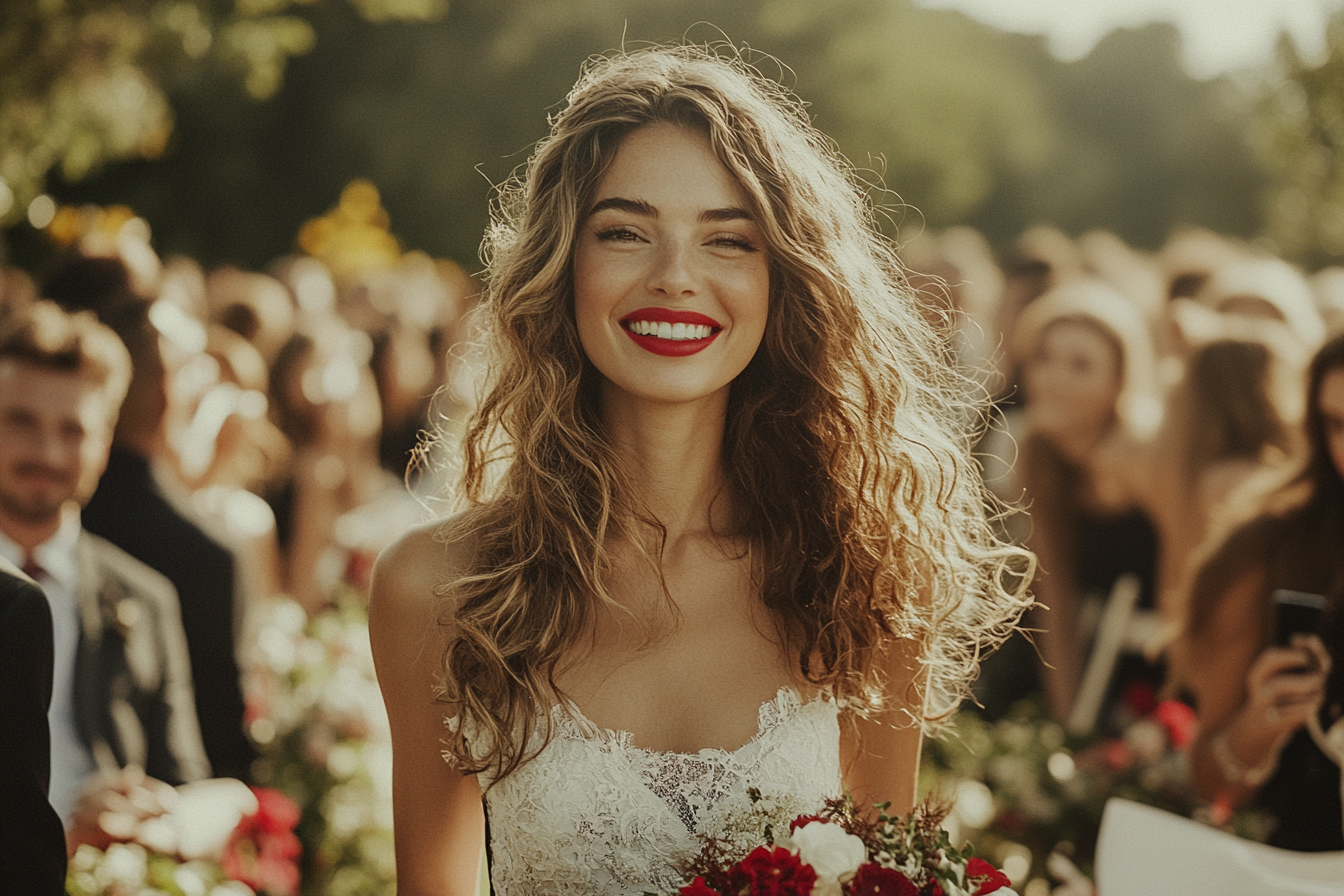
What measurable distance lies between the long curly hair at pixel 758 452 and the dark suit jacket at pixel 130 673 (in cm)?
132

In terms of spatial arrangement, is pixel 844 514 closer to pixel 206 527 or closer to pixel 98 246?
pixel 206 527

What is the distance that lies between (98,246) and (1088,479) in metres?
4.48

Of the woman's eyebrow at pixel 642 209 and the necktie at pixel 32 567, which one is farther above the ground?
the woman's eyebrow at pixel 642 209

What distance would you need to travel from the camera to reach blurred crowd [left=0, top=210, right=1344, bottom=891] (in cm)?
383

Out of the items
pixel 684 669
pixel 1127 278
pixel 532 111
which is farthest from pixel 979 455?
pixel 532 111

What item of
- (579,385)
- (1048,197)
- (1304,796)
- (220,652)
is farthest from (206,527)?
(1048,197)

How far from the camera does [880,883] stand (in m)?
1.99

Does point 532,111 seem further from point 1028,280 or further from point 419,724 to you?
point 419,724

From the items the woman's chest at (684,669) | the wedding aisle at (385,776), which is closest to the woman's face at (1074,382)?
the wedding aisle at (385,776)

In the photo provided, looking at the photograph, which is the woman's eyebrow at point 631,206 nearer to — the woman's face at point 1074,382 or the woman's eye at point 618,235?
the woman's eye at point 618,235

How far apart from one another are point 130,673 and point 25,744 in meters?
1.62

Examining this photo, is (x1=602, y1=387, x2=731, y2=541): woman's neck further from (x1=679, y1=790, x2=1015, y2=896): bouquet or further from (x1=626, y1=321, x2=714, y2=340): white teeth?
(x1=679, y1=790, x2=1015, y2=896): bouquet

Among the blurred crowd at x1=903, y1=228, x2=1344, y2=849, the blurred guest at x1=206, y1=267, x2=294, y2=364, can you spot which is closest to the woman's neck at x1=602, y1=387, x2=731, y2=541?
the blurred crowd at x1=903, y1=228, x2=1344, y2=849

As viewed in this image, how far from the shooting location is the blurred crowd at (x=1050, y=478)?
383cm
